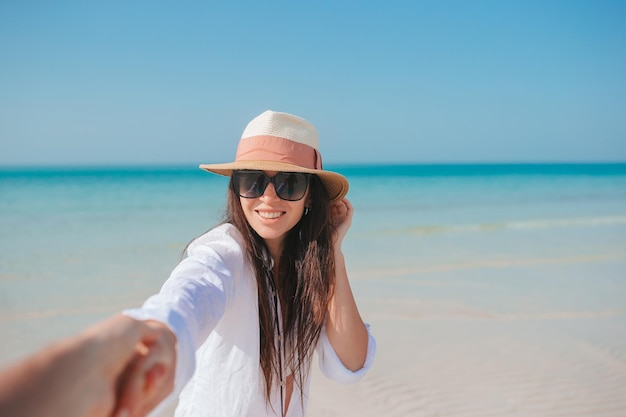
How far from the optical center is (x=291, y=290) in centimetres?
238

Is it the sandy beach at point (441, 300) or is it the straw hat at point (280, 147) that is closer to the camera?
the straw hat at point (280, 147)

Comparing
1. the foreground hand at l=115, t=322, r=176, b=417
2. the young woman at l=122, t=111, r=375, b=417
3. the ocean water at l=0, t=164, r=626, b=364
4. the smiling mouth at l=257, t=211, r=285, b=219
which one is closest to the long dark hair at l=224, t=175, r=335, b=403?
the young woman at l=122, t=111, r=375, b=417

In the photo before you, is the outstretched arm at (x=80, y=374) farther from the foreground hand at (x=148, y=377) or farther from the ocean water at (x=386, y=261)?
the ocean water at (x=386, y=261)

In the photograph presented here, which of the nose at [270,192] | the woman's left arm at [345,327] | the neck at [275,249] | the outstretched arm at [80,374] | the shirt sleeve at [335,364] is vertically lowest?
the shirt sleeve at [335,364]

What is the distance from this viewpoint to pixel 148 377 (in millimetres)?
848

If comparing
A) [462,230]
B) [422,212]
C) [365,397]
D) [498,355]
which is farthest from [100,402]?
[422,212]

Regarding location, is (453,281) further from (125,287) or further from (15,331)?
(15,331)

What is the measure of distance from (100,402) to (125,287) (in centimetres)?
709

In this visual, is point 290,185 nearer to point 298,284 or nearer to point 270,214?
point 270,214

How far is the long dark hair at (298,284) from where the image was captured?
217cm

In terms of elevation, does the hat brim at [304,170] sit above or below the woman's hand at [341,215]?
above

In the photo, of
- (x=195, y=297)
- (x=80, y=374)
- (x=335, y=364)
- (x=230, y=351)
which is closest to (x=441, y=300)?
(x=335, y=364)

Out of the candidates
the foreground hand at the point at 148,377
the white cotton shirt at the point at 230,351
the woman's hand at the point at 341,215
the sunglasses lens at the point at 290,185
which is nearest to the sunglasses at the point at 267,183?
the sunglasses lens at the point at 290,185

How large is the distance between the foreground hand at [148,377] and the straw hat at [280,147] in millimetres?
1335
